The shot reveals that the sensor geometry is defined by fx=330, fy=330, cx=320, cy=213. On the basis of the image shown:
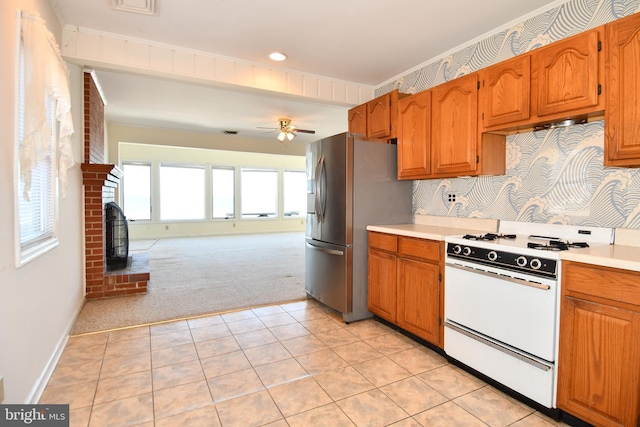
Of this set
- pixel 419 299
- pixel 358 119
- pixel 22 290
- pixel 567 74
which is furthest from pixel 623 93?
pixel 22 290

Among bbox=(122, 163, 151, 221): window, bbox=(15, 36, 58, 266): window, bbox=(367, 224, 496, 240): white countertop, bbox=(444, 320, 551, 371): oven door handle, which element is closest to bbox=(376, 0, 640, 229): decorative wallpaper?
bbox=(367, 224, 496, 240): white countertop

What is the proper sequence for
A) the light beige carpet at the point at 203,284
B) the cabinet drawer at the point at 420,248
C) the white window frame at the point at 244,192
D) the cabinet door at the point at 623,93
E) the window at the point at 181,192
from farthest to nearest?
the white window frame at the point at 244,192 < the window at the point at 181,192 < the light beige carpet at the point at 203,284 < the cabinet drawer at the point at 420,248 < the cabinet door at the point at 623,93

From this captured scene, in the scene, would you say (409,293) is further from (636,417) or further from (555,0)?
(555,0)

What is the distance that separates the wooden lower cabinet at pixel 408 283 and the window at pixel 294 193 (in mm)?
8150

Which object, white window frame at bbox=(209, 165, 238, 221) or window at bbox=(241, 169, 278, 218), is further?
window at bbox=(241, 169, 278, 218)

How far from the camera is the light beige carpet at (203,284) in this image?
333cm

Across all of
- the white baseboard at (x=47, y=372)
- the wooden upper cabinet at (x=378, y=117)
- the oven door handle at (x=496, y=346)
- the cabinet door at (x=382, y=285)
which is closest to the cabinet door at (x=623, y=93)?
the oven door handle at (x=496, y=346)

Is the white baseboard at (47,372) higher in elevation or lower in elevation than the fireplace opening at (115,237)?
lower

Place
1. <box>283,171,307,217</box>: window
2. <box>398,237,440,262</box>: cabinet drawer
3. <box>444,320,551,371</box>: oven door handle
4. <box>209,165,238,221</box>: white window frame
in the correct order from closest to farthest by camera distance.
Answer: <box>444,320,551,371</box>: oven door handle
<box>398,237,440,262</box>: cabinet drawer
<box>209,165,238,221</box>: white window frame
<box>283,171,307,217</box>: window

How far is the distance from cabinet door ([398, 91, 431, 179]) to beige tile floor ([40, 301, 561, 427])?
1.51m

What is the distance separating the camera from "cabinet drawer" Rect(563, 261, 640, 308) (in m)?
1.47

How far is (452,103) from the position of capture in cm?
271

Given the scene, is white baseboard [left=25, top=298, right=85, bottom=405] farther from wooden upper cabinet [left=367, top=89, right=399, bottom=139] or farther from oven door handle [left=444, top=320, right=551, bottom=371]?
wooden upper cabinet [left=367, top=89, right=399, bottom=139]

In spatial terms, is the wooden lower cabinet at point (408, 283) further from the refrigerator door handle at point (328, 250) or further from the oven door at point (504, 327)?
the refrigerator door handle at point (328, 250)
